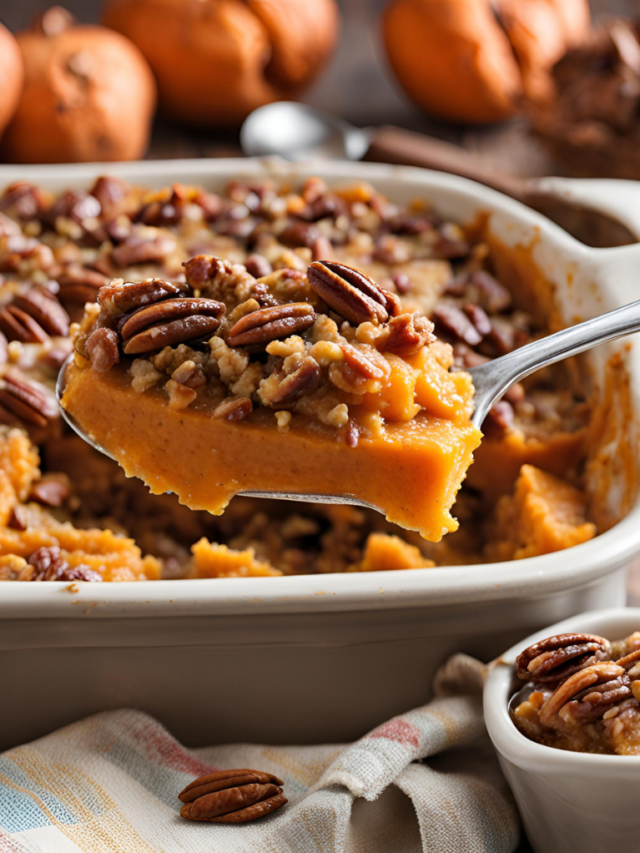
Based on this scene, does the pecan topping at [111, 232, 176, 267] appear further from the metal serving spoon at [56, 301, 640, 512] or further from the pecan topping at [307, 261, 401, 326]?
the pecan topping at [307, 261, 401, 326]

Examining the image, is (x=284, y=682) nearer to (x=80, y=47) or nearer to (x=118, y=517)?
(x=118, y=517)

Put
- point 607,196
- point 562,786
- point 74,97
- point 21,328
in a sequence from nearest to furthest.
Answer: point 562,786, point 21,328, point 607,196, point 74,97

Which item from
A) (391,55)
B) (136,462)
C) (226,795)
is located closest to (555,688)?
(226,795)

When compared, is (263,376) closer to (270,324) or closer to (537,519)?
(270,324)

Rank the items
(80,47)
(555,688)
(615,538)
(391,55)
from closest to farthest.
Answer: (555,688) → (615,538) → (80,47) → (391,55)

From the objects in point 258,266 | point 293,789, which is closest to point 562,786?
point 293,789
